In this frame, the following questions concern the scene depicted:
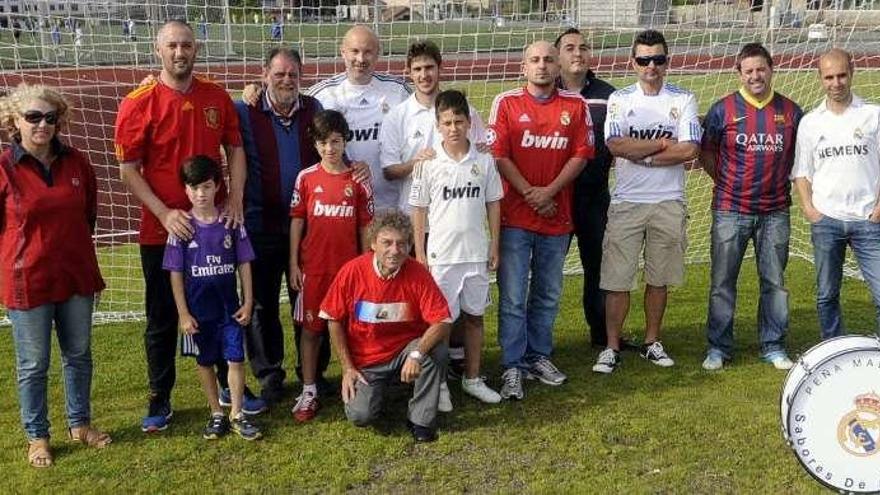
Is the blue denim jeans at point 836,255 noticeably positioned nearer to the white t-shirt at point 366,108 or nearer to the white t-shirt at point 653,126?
the white t-shirt at point 653,126

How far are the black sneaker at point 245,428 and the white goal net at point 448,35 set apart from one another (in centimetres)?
332

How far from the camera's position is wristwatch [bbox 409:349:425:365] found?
430 centimetres

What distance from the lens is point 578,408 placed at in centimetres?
468

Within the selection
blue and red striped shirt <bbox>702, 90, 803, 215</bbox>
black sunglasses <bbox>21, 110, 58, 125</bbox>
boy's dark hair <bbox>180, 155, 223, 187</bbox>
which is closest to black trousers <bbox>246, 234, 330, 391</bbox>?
boy's dark hair <bbox>180, 155, 223, 187</bbox>

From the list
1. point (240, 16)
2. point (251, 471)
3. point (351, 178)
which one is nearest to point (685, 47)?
point (240, 16)

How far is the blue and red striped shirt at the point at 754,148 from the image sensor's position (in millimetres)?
4941

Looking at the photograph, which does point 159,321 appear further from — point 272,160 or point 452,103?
point 452,103

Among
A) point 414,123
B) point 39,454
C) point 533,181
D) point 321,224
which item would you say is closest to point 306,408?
point 321,224

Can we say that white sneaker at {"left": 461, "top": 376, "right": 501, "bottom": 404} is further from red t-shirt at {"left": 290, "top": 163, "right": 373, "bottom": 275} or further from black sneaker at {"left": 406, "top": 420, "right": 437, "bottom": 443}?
red t-shirt at {"left": 290, "top": 163, "right": 373, "bottom": 275}

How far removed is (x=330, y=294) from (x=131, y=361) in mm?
2101

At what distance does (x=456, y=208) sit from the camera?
4.46 metres

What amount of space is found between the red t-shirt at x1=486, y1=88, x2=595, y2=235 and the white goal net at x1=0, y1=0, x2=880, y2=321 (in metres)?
3.20

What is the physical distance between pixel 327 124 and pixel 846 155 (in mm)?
2850

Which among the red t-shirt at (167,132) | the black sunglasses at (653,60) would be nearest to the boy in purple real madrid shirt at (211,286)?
the red t-shirt at (167,132)
